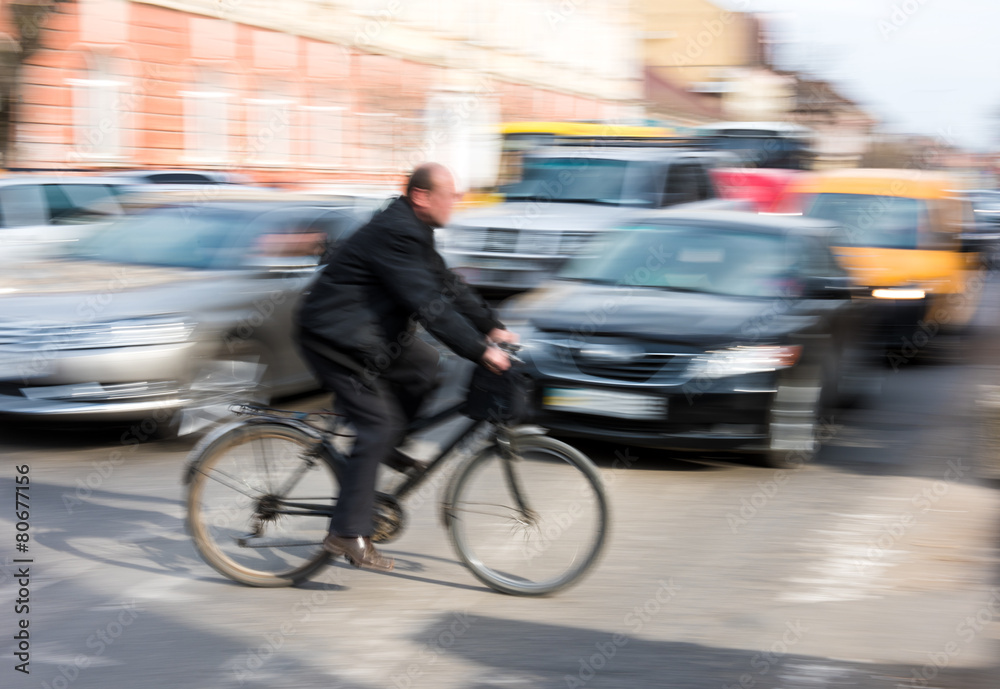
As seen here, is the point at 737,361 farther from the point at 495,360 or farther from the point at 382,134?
the point at 382,134

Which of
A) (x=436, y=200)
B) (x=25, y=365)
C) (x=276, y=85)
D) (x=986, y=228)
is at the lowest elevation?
(x=986, y=228)

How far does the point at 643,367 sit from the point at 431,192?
2.78 metres

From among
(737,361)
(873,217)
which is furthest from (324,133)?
(737,361)

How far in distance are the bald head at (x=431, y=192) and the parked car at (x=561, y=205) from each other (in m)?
7.75

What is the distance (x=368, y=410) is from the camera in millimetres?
4863

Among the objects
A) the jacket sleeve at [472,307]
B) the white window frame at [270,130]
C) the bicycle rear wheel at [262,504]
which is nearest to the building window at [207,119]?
the white window frame at [270,130]

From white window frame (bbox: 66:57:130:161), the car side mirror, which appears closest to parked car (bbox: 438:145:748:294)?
the car side mirror

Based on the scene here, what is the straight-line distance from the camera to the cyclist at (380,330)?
475 cm

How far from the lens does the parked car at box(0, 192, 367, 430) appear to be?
7.36 m

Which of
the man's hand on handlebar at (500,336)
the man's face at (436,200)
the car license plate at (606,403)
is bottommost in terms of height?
the car license plate at (606,403)

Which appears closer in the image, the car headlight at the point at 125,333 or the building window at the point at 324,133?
the car headlight at the point at 125,333

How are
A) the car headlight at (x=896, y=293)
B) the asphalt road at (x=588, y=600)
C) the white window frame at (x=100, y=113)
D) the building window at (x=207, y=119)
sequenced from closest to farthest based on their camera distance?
the asphalt road at (x=588, y=600), the car headlight at (x=896, y=293), the white window frame at (x=100, y=113), the building window at (x=207, y=119)

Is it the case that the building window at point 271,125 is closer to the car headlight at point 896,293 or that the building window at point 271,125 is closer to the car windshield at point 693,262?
the car headlight at point 896,293

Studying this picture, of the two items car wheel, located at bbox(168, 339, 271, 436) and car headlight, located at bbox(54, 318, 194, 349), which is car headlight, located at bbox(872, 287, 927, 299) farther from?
car headlight, located at bbox(54, 318, 194, 349)
